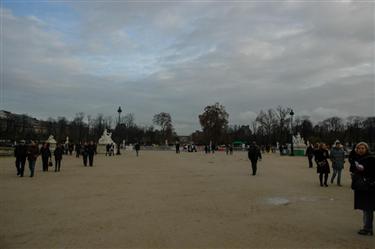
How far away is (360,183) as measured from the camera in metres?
8.06

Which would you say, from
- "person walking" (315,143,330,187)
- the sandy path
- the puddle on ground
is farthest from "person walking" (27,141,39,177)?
"person walking" (315,143,330,187)

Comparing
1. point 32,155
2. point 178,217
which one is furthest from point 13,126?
point 178,217

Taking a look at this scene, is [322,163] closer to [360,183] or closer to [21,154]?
[360,183]

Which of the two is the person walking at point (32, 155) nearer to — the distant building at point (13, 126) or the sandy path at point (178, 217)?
the sandy path at point (178, 217)

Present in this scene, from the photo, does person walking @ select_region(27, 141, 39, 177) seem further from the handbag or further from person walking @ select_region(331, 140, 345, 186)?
the handbag

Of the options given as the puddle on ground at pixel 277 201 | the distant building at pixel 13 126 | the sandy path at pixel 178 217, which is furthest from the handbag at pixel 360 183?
the distant building at pixel 13 126

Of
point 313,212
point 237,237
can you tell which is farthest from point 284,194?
point 237,237

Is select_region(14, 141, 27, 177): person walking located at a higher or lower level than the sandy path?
higher

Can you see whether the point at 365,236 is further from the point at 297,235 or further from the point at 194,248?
the point at 194,248

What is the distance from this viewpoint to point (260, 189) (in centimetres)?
1552

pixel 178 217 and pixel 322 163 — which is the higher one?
pixel 322 163

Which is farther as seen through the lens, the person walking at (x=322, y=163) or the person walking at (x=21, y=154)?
the person walking at (x=21, y=154)

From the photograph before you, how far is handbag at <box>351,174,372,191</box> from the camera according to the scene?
7984 mm

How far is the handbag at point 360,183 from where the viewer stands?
798 centimetres
